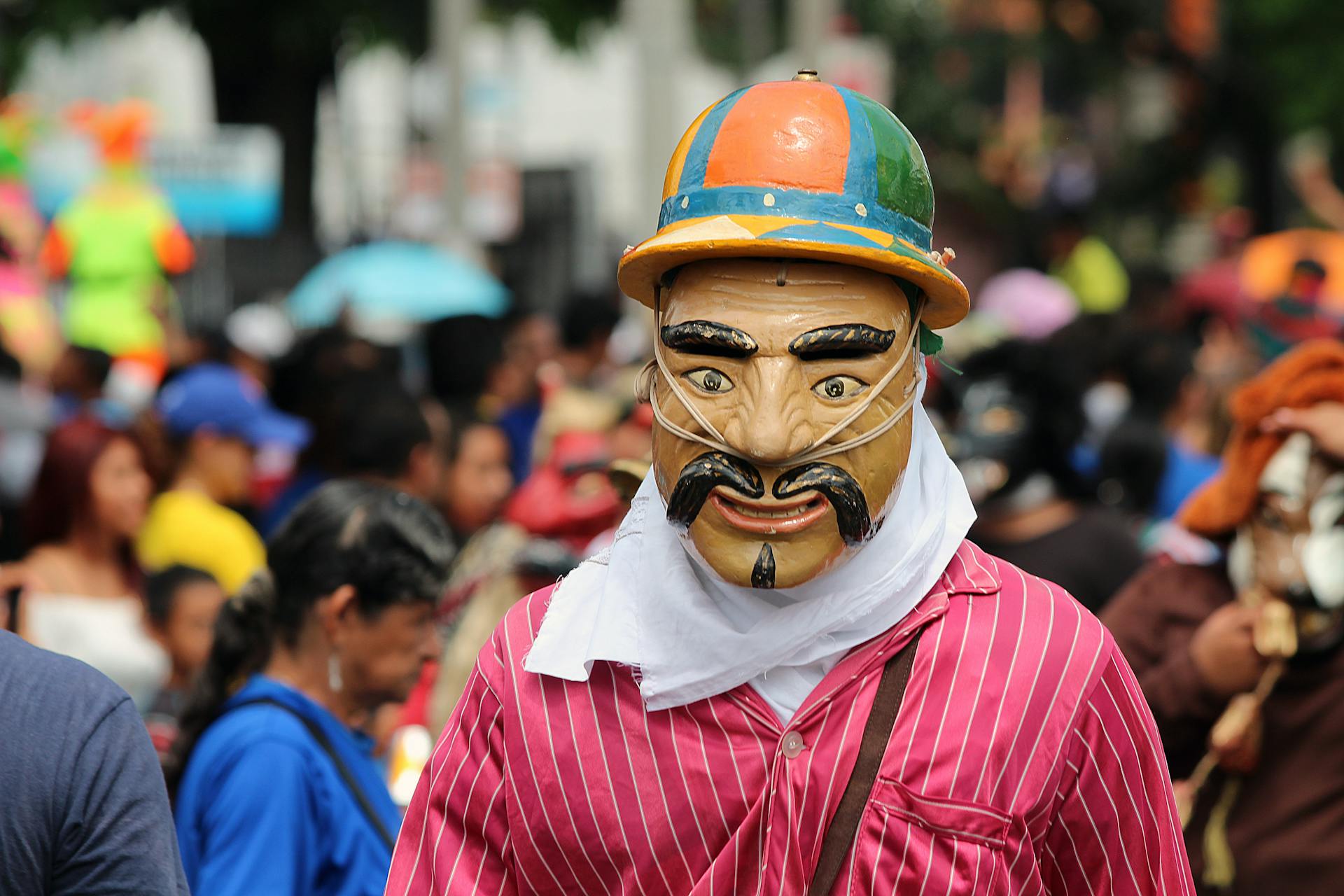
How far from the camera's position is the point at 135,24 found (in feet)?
60.4

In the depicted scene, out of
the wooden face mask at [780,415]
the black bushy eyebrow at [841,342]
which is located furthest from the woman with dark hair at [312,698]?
the black bushy eyebrow at [841,342]

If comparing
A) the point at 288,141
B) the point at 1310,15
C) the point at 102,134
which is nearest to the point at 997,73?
the point at 1310,15

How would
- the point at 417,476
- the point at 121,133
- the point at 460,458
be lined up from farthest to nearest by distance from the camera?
1. the point at 121,133
2. the point at 460,458
3. the point at 417,476

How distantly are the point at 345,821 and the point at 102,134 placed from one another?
37.5 ft

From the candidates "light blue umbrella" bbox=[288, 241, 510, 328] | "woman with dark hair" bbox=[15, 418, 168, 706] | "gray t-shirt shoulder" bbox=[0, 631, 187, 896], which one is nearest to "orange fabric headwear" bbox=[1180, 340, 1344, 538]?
"gray t-shirt shoulder" bbox=[0, 631, 187, 896]

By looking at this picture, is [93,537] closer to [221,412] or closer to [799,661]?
[221,412]

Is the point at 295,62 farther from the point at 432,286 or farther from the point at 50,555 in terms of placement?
the point at 50,555

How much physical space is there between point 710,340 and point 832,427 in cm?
21

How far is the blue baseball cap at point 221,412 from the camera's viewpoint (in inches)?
290

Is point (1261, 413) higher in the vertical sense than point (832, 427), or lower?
lower

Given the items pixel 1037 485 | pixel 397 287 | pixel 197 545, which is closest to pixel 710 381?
pixel 1037 485

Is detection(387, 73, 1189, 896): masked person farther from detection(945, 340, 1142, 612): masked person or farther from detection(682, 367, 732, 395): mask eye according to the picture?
detection(945, 340, 1142, 612): masked person

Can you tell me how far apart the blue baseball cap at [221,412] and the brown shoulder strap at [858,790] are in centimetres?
505

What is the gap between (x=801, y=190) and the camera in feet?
8.55
